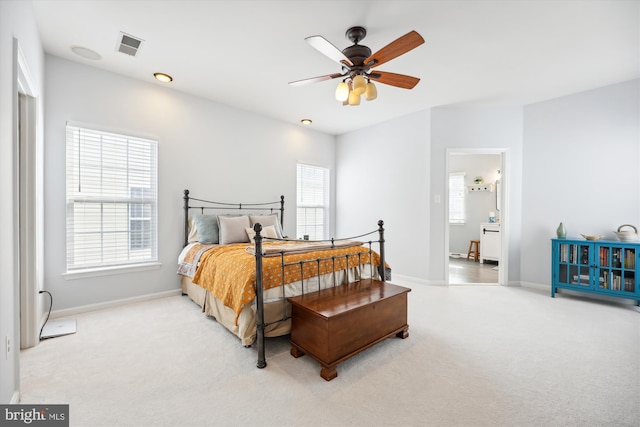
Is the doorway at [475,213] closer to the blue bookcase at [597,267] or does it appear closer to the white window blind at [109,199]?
the blue bookcase at [597,267]

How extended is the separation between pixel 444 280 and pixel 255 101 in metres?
4.06

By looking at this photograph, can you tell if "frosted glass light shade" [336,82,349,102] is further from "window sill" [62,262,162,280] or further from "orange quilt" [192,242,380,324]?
"window sill" [62,262,162,280]

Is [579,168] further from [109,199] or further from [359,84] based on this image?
[109,199]

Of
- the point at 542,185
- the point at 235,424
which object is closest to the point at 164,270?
the point at 235,424

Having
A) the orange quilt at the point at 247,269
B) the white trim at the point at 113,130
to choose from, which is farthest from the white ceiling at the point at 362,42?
the orange quilt at the point at 247,269

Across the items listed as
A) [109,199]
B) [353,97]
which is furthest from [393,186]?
[109,199]

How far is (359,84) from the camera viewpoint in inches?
90.7

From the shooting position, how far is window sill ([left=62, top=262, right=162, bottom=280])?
10.1 feet

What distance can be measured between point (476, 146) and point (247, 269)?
4.10 metres

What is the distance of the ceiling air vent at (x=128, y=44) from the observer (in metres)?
2.65

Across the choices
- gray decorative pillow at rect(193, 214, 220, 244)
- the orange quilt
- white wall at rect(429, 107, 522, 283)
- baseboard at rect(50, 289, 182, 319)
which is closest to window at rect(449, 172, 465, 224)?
white wall at rect(429, 107, 522, 283)

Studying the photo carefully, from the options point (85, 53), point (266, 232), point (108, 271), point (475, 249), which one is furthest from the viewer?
point (475, 249)

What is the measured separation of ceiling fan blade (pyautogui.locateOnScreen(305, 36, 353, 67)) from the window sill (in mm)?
3283

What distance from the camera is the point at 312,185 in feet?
18.6
